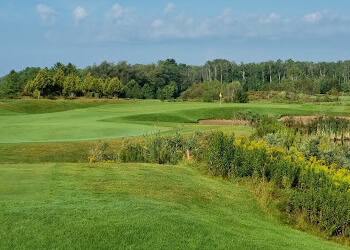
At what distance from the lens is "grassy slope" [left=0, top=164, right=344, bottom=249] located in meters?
7.43

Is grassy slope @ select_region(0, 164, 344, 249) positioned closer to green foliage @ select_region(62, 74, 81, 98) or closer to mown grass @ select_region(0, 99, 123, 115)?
mown grass @ select_region(0, 99, 123, 115)

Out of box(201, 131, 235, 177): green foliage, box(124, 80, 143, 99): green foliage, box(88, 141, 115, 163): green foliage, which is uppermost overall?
box(201, 131, 235, 177): green foliage

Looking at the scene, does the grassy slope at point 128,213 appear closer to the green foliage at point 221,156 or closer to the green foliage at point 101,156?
the green foliage at point 221,156

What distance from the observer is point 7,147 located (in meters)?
22.3

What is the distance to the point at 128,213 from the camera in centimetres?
854

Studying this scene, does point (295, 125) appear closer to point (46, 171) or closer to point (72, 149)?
point (72, 149)

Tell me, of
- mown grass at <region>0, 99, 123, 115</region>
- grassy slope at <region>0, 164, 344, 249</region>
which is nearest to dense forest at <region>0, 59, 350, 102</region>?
mown grass at <region>0, 99, 123, 115</region>

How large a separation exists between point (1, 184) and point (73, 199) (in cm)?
210

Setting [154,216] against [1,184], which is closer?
[154,216]

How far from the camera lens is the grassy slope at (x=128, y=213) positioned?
7430 mm

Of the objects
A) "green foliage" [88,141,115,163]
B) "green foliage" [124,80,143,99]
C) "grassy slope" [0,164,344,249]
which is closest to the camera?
"grassy slope" [0,164,344,249]

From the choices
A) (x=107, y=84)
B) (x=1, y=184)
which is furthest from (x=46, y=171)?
(x=107, y=84)

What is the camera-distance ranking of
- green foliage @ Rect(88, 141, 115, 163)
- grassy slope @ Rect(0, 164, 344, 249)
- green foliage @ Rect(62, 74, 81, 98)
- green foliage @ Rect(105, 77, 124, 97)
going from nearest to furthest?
grassy slope @ Rect(0, 164, 344, 249)
green foliage @ Rect(88, 141, 115, 163)
green foliage @ Rect(62, 74, 81, 98)
green foliage @ Rect(105, 77, 124, 97)

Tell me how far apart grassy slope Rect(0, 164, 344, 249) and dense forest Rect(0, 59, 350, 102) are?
2511 inches
